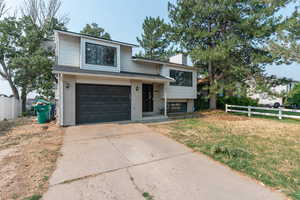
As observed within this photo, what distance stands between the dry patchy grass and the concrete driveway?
8.6 inches

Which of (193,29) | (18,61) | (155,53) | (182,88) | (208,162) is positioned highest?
(155,53)

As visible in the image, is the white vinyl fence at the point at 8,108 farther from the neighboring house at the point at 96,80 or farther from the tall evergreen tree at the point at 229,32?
the tall evergreen tree at the point at 229,32

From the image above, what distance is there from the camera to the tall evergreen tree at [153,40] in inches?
817

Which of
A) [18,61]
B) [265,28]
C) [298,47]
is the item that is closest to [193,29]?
[265,28]

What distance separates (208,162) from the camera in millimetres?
3564

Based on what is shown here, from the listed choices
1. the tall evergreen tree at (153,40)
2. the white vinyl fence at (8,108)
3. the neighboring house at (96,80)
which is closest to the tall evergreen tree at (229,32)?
the neighboring house at (96,80)

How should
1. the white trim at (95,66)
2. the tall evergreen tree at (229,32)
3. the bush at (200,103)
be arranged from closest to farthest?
the white trim at (95,66), the tall evergreen tree at (229,32), the bush at (200,103)

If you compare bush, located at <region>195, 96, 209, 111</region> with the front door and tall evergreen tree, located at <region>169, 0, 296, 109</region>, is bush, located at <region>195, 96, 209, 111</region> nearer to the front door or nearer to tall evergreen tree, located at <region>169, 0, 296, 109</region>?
tall evergreen tree, located at <region>169, 0, 296, 109</region>

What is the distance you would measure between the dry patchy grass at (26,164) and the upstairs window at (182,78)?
28.8 ft

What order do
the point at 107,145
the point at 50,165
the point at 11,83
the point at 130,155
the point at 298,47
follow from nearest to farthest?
the point at 50,165 < the point at 130,155 < the point at 107,145 < the point at 298,47 < the point at 11,83

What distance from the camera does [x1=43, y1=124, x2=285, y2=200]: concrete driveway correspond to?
7.59 ft

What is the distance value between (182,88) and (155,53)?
1282 centimetres

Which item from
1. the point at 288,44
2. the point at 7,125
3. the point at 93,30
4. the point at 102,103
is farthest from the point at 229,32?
the point at 93,30

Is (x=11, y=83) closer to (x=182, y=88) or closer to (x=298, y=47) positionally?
(x=182, y=88)
